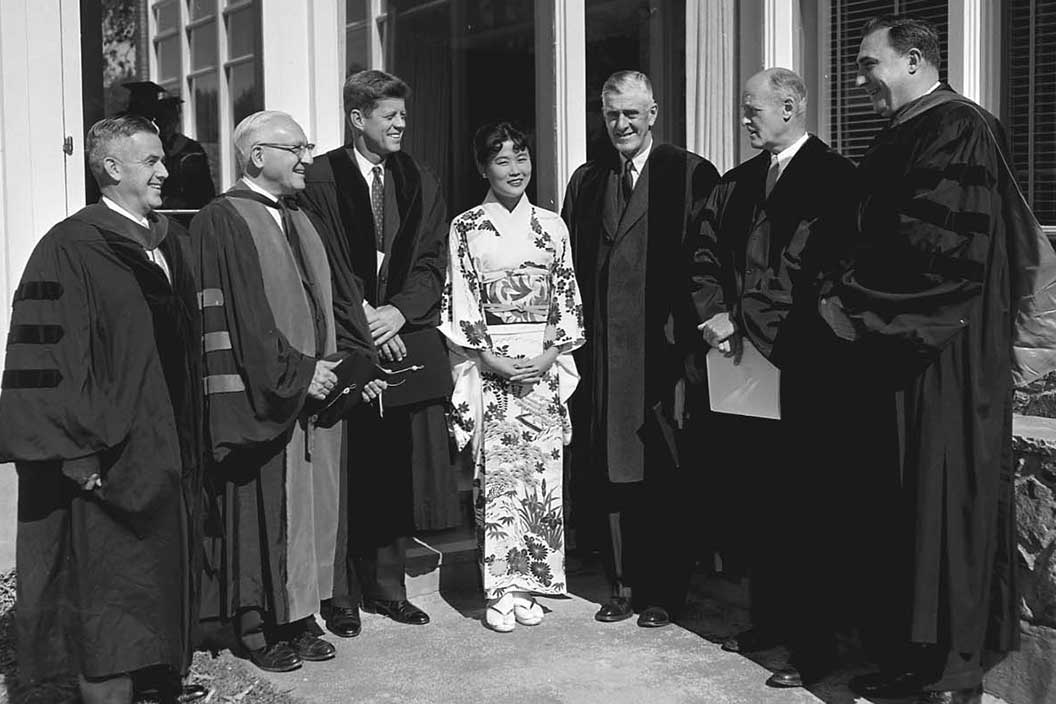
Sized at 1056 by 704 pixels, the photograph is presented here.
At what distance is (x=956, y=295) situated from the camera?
369cm

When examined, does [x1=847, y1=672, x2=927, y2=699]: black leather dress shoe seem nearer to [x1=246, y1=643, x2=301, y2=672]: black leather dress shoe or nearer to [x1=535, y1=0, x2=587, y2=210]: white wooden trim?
[x1=246, y1=643, x2=301, y2=672]: black leather dress shoe

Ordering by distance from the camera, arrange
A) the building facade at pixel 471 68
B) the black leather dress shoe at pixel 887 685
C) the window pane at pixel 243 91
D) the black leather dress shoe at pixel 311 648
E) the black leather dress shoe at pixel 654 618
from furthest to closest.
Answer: the window pane at pixel 243 91 → the building facade at pixel 471 68 → the black leather dress shoe at pixel 654 618 → the black leather dress shoe at pixel 311 648 → the black leather dress shoe at pixel 887 685

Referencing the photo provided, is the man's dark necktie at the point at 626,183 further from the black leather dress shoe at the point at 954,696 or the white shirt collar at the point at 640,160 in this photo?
the black leather dress shoe at the point at 954,696

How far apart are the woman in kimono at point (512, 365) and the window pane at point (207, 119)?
1.52 metres

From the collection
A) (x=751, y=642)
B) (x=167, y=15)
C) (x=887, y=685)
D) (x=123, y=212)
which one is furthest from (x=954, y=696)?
(x=167, y=15)

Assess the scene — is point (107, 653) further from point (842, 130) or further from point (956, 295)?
point (842, 130)

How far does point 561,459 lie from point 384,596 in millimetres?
865

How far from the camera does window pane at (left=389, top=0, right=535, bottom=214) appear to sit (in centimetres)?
620

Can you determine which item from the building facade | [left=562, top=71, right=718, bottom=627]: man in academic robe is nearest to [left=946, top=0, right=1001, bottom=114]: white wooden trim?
the building facade

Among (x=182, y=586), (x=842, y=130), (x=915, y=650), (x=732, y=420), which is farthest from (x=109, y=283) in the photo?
(x=842, y=130)

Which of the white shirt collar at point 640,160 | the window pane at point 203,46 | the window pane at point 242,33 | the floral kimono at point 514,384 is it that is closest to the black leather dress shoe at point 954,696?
the floral kimono at point 514,384

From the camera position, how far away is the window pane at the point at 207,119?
5.68 metres

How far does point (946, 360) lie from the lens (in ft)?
12.3

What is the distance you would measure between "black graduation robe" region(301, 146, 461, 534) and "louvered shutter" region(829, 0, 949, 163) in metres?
1.77
